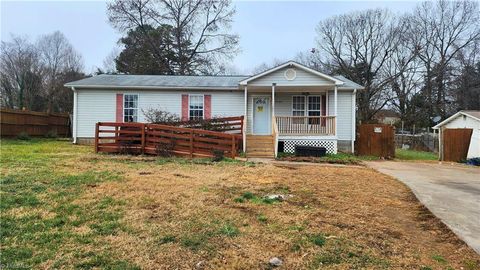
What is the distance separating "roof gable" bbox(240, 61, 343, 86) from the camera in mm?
15992

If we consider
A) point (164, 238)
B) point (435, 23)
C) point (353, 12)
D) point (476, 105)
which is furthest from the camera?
point (353, 12)

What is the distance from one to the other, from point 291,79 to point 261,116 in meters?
2.77

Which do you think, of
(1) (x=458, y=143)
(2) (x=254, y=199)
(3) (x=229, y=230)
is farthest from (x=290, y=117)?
(3) (x=229, y=230)

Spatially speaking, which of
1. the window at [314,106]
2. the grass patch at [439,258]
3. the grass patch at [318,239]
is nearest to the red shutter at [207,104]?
the window at [314,106]

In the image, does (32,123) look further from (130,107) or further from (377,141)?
(377,141)

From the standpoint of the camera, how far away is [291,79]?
1608cm

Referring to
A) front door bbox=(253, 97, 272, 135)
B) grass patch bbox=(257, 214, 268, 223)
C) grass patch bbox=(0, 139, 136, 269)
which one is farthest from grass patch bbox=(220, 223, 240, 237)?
front door bbox=(253, 97, 272, 135)

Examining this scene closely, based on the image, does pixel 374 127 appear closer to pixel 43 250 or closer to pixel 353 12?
pixel 43 250

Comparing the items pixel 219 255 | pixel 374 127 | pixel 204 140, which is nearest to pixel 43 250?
pixel 219 255

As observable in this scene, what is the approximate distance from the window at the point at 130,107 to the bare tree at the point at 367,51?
1008 inches

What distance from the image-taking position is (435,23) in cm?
3588

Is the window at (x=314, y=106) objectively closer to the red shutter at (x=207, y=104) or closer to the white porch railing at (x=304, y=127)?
the white porch railing at (x=304, y=127)

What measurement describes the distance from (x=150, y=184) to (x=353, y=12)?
37.6 meters

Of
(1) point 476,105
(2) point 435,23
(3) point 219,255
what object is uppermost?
(2) point 435,23
